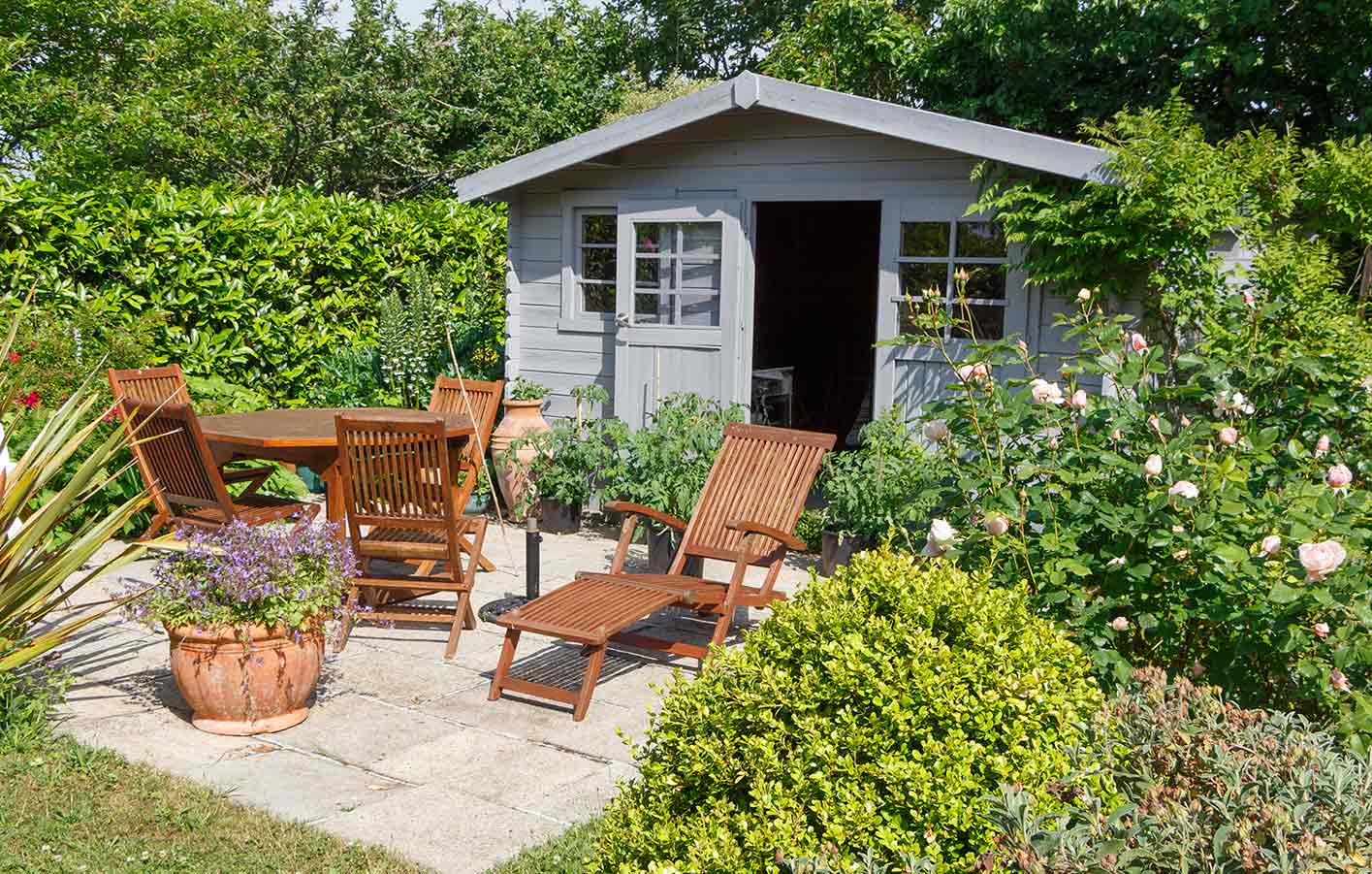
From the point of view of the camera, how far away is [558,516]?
8.52m

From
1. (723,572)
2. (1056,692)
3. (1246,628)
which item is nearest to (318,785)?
(1056,692)

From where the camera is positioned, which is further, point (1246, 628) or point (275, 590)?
point (275, 590)

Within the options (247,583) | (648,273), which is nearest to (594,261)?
(648,273)

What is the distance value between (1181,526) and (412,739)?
2.89m

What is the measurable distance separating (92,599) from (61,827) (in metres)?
3.12

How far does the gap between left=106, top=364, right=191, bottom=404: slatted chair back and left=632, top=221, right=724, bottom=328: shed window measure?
10.3ft

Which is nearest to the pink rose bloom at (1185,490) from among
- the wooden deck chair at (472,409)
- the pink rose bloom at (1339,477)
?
the pink rose bloom at (1339,477)

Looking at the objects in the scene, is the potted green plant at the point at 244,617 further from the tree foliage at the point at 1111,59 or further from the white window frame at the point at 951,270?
the tree foliage at the point at 1111,59

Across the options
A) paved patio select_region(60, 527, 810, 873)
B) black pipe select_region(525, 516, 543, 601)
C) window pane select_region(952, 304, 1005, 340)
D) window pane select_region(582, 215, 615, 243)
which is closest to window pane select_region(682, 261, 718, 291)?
window pane select_region(582, 215, 615, 243)

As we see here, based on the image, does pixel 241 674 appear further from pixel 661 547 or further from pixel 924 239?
pixel 924 239

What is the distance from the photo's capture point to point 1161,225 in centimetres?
648

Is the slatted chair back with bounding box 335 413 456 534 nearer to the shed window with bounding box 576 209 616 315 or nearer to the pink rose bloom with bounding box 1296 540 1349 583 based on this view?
the shed window with bounding box 576 209 616 315

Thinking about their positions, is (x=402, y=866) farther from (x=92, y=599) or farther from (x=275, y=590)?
(x=92, y=599)

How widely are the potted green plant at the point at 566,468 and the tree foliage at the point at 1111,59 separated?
529 cm
